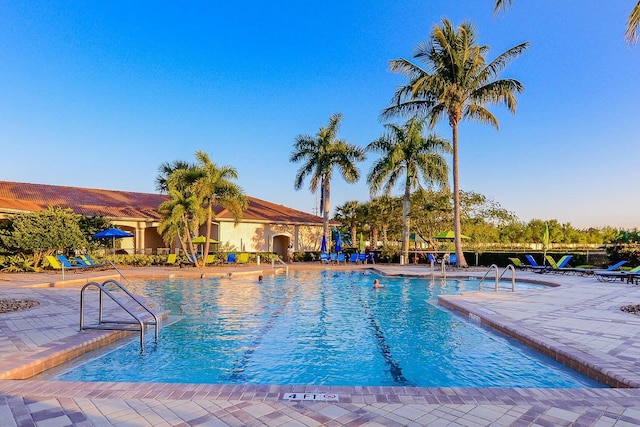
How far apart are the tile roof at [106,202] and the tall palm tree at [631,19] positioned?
23841 mm

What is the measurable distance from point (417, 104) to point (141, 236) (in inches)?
826

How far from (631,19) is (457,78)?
1383cm

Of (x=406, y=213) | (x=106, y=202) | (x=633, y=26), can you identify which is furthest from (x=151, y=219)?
(x=633, y=26)

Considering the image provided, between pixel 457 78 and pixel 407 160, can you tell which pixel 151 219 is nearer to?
pixel 407 160

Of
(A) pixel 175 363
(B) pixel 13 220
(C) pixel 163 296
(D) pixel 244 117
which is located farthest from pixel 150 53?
(A) pixel 175 363

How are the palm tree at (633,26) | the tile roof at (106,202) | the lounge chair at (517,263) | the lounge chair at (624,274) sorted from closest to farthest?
1. the palm tree at (633,26)
2. the lounge chair at (624,274)
3. the lounge chair at (517,263)
4. the tile roof at (106,202)

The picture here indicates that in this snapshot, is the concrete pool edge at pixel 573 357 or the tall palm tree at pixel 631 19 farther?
the tall palm tree at pixel 631 19

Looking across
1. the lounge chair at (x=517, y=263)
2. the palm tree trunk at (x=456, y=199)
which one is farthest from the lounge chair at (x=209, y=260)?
the lounge chair at (x=517, y=263)

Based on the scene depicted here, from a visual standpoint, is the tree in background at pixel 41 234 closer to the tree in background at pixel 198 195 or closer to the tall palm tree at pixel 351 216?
the tree in background at pixel 198 195

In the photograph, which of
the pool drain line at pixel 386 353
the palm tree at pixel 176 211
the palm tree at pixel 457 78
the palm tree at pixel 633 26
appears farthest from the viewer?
the palm tree at pixel 176 211

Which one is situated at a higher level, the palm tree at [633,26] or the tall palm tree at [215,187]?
the palm tree at [633,26]

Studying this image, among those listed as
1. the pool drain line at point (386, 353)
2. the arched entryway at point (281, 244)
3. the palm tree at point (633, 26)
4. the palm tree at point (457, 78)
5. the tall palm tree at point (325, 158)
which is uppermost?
the palm tree at point (457, 78)

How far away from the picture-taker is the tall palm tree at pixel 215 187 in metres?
23.7

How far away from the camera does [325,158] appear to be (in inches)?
1158
